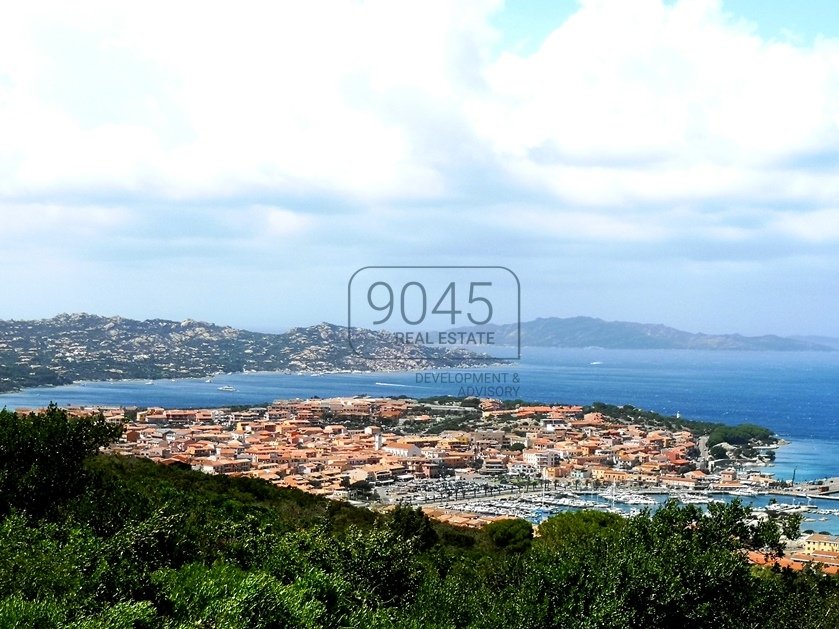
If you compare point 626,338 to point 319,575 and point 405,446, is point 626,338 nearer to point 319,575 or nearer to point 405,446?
point 405,446

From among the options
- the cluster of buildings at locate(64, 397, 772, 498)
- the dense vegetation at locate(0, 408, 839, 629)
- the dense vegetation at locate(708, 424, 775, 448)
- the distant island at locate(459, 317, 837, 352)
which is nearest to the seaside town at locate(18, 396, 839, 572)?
the cluster of buildings at locate(64, 397, 772, 498)

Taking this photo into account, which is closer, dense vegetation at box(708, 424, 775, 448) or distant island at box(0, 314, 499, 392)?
dense vegetation at box(708, 424, 775, 448)

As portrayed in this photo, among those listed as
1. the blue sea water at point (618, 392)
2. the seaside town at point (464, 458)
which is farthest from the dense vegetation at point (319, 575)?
the blue sea water at point (618, 392)

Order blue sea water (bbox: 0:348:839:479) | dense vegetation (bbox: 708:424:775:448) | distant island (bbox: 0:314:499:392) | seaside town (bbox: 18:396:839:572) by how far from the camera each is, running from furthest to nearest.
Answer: distant island (bbox: 0:314:499:392) → blue sea water (bbox: 0:348:839:479) → dense vegetation (bbox: 708:424:775:448) → seaside town (bbox: 18:396:839:572)

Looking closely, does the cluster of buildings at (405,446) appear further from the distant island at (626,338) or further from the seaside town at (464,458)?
the distant island at (626,338)

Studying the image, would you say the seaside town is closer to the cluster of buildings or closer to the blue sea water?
the cluster of buildings

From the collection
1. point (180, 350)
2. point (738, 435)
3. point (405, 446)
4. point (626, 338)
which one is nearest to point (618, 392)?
point (738, 435)

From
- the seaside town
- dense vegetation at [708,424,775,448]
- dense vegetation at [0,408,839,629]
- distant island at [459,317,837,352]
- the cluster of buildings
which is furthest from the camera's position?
distant island at [459,317,837,352]

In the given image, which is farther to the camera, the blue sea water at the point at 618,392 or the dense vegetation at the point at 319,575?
the blue sea water at the point at 618,392
